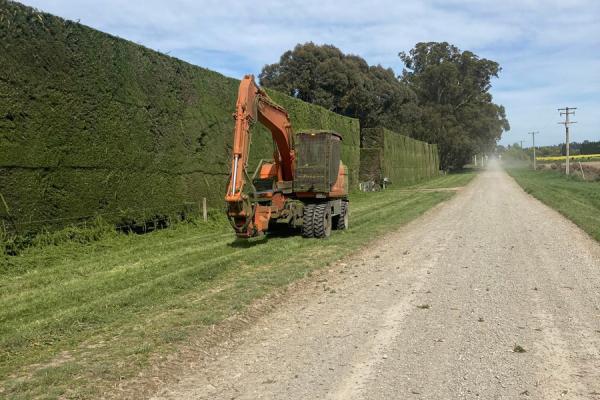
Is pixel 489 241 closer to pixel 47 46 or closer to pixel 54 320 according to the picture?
pixel 54 320

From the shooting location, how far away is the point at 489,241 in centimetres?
1227

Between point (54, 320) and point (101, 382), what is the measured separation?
1.98 meters

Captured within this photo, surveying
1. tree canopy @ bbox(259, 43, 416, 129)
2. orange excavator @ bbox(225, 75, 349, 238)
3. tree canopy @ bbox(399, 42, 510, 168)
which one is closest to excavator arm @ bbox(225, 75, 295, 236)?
orange excavator @ bbox(225, 75, 349, 238)

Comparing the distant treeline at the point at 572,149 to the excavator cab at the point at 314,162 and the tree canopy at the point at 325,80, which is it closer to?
the tree canopy at the point at 325,80

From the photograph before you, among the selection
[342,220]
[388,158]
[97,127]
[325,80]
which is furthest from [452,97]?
[97,127]

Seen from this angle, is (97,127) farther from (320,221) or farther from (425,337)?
(425,337)

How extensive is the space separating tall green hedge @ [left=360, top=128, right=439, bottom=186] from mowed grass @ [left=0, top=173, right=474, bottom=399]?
2316 cm

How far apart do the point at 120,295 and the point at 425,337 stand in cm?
408

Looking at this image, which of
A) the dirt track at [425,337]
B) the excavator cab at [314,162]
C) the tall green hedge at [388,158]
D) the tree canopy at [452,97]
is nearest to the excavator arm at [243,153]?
the excavator cab at [314,162]

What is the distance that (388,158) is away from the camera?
37562 millimetres

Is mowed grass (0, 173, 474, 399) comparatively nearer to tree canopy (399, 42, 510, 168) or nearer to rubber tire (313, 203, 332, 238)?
rubber tire (313, 203, 332, 238)

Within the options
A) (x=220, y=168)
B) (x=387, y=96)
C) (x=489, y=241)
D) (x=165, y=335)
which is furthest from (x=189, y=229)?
(x=387, y=96)

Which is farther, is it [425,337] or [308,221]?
[308,221]

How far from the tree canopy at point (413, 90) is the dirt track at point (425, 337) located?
136ft
